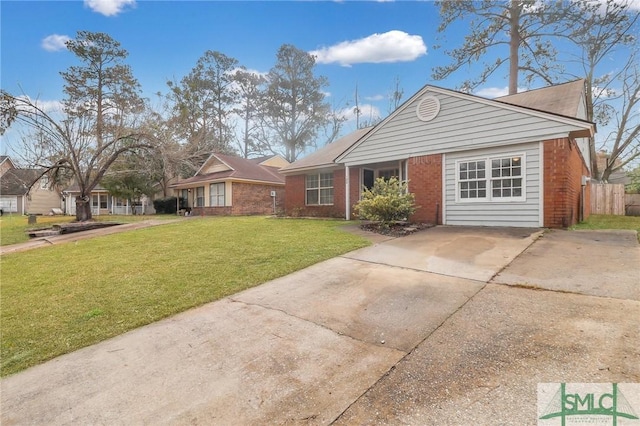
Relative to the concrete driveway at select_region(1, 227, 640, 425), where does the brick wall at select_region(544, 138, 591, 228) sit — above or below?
above

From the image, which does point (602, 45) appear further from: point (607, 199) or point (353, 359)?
point (353, 359)

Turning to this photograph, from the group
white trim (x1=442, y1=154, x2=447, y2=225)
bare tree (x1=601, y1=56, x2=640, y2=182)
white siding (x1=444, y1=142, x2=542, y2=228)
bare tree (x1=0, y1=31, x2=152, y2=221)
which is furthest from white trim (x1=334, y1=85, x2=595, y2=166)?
bare tree (x1=601, y1=56, x2=640, y2=182)

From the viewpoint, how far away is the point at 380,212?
991cm

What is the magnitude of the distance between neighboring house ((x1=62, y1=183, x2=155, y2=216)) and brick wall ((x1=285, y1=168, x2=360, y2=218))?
19.0 meters

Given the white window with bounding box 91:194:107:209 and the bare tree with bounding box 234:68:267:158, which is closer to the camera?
the white window with bounding box 91:194:107:209

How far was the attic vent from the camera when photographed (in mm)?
10906

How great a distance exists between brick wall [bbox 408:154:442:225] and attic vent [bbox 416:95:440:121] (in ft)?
4.58

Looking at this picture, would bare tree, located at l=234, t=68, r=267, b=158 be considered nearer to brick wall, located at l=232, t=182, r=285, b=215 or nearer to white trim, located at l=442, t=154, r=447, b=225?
brick wall, located at l=232, t=182, r=285, b=215

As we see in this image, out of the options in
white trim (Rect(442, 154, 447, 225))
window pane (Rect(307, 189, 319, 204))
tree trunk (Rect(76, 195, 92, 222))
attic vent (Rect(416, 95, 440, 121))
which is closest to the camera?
white trim (Rect(442, 154, 447, 225))

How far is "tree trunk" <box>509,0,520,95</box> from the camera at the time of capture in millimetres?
18906

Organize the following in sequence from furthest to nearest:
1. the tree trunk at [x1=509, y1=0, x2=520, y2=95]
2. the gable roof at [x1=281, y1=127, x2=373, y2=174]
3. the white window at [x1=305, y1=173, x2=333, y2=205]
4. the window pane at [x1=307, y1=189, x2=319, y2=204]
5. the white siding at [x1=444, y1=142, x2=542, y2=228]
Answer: the tree trunk at [x1=509, y1=0, x2=520, y2=95] → the window pane at [x1=307, y1=189, x2=319, y2=204] → the white window at [x1=305, y1=173, x2=333, y2=205] → the gable roof at [x1=281, y1=127, x2=373, y2=174] → the white siding at [x1=444, y1=142, x2=542, y2=228]

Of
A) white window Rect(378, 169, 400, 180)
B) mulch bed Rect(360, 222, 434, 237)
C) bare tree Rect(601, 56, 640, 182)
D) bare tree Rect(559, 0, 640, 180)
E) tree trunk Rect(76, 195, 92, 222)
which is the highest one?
bare tree Rect(559, 0, 640, 180)

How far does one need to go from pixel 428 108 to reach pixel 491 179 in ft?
10.9

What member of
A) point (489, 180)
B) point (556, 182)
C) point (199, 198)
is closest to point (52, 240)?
point (199, 198)
